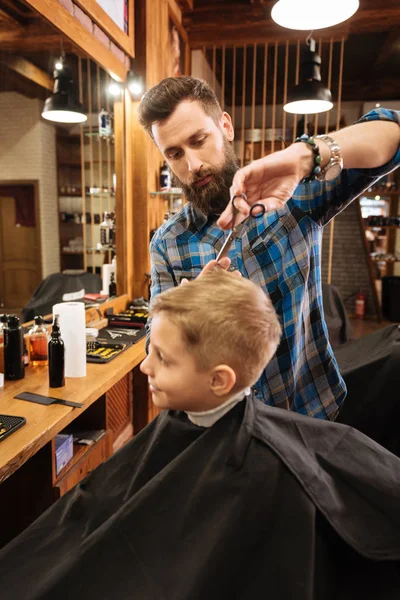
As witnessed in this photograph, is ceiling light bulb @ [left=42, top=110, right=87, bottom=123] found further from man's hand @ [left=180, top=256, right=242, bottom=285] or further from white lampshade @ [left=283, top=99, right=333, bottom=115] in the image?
white lampshade @ [left=283, top=99, right=333, bottom=115]

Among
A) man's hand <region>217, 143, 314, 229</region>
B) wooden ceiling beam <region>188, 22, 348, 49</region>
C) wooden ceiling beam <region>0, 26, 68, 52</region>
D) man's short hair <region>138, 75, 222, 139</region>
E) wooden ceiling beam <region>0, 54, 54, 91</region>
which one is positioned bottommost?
A: man's hand <region>217, 143, 314, 229</region>

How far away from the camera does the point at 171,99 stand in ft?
4.42

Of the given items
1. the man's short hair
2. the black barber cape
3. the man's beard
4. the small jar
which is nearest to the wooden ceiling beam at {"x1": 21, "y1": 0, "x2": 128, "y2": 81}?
the man's short hair

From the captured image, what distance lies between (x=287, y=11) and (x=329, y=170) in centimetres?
182

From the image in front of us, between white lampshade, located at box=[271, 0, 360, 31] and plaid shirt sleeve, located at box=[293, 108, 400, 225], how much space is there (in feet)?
4.90

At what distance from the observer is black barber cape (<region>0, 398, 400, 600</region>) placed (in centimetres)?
93

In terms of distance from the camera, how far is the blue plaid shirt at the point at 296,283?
1.32 m

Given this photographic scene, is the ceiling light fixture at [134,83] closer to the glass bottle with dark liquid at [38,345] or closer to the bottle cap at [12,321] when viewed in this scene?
the glass bottle with dark liquid at [38,345]

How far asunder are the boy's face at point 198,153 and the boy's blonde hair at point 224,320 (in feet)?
1.49

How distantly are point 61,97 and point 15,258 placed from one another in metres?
0.98

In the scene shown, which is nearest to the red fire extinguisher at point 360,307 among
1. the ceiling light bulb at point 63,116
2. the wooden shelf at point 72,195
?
the wooden shelf at point 72,195

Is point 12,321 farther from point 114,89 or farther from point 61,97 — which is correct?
point 114,89

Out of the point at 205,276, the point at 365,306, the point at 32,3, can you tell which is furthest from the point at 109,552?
the point at 365,306

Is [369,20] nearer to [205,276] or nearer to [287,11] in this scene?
[287,11]
